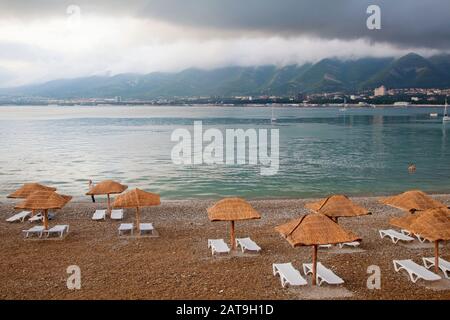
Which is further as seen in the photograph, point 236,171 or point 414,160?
point 414,160

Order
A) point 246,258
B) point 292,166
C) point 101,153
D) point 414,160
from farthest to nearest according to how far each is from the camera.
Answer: point 101,153
point 414,160
point 292,166
point 246,258

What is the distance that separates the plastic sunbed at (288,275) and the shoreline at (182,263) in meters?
0.21

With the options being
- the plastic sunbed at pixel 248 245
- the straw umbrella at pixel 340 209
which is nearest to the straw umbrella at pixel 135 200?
the plastic sunbed at pixel 248 245

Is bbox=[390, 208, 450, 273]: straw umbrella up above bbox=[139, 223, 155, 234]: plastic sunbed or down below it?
above

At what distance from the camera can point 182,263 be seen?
47.3 feet

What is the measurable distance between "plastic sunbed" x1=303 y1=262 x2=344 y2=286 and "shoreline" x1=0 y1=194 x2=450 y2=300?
219mm

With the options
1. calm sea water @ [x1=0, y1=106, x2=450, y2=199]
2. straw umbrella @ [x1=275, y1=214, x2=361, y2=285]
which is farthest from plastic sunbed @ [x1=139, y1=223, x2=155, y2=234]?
calm sea water @ [x1=0, y1=106, x2=450, y2=199]

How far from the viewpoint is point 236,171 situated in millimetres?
43406

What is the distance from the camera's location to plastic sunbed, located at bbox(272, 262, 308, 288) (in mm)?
12078

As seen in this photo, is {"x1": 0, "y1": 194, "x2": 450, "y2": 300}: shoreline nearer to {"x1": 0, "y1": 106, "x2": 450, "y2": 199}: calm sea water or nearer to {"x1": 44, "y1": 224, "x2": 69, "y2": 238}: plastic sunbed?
{"x1": 44, "y1": 224, "x2": 69, "y2": 238}: plastic sunbed

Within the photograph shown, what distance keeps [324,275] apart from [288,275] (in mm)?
1010

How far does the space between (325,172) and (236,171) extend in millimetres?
8330
